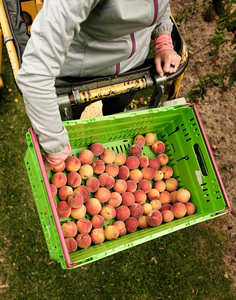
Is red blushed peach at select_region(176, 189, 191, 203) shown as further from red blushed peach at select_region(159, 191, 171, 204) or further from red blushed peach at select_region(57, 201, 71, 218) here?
red blushed peach at select_region(57, 201, 71, 218)

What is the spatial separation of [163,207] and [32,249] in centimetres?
100

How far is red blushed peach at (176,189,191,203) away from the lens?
172 centimetres

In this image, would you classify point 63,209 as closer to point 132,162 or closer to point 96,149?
point 96,149

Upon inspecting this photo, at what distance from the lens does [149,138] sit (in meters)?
1.82

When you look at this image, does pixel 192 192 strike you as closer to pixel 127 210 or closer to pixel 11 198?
pixel 127 210

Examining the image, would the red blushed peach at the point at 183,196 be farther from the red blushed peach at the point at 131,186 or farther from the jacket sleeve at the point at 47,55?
the jacket sleeve at the point at 47,55

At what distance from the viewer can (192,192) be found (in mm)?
1749

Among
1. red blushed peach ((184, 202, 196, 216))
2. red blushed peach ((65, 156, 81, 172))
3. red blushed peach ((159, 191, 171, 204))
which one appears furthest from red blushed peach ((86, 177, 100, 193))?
red blushed peach ((184, 202, 196, 216))

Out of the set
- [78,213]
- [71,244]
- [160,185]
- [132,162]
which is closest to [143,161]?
[132,162]

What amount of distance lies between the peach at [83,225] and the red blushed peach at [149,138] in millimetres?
656

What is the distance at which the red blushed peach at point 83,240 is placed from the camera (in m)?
1.45

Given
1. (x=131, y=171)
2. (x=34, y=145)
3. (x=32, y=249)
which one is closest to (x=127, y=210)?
(x=131, y=171)

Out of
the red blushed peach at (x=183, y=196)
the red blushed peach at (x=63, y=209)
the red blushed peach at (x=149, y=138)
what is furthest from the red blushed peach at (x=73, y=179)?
the red blushed peach at (x=183, y=196)

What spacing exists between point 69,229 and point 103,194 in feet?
0.91
